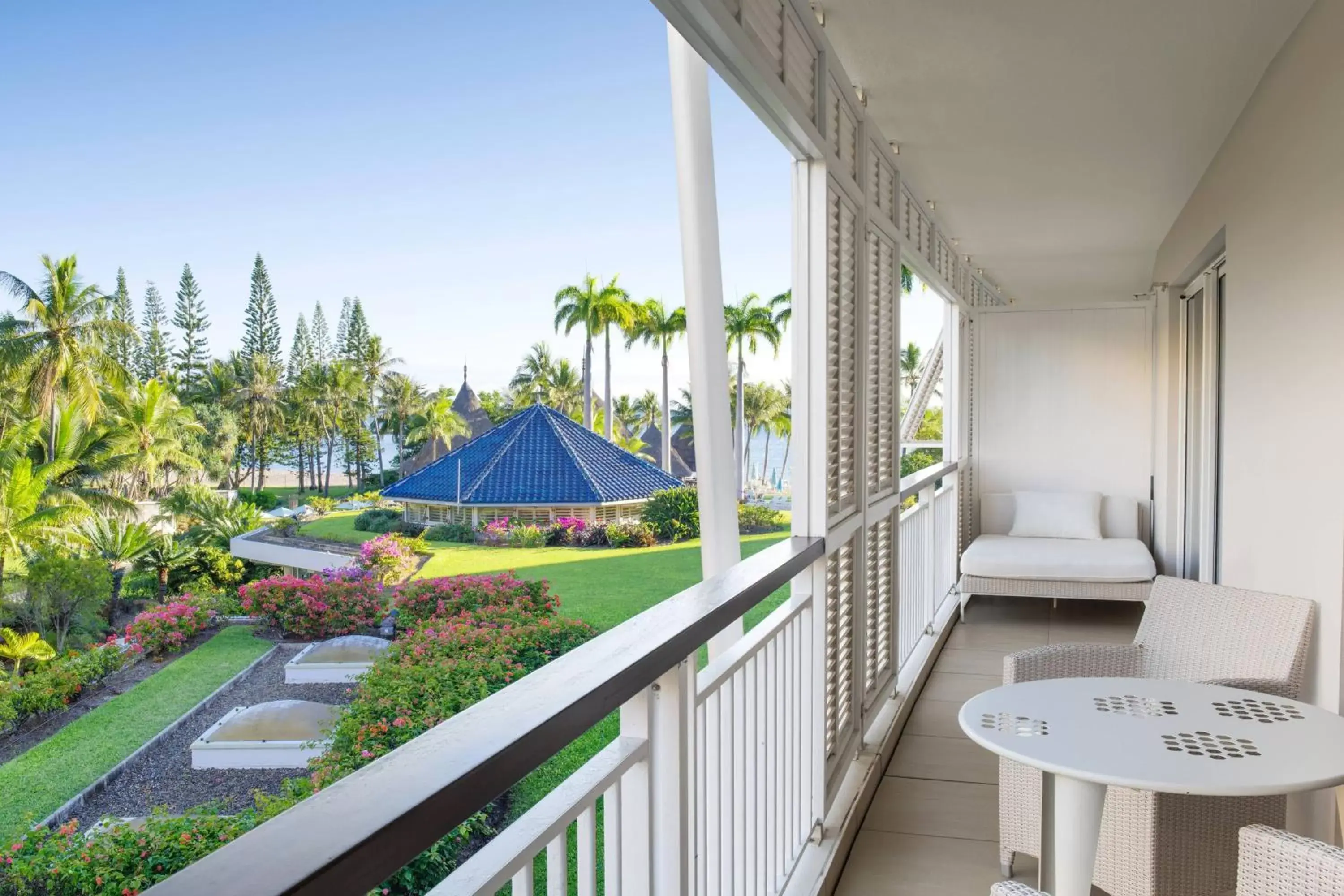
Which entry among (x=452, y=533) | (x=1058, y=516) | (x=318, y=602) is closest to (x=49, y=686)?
(x=318, y=602)

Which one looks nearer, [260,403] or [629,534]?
[260,403]

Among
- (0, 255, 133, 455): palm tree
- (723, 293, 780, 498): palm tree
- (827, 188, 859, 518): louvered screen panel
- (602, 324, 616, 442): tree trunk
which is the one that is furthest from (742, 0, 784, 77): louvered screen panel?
(723, 293, 780, 498): palm tree

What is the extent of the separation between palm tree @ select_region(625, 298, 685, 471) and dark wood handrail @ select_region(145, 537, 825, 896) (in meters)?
27.7

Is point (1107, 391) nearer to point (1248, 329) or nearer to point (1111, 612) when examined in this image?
point (1111, 612)

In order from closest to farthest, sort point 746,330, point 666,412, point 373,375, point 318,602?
point 318,602
point 373,375
point 666,412
point 746,330

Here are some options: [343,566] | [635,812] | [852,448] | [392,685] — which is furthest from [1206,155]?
[343,566]

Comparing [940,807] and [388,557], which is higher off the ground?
[940,807]

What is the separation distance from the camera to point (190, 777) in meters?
6.48

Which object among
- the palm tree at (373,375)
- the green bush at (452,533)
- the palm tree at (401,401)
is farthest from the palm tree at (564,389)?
the palm tree at (373,375)

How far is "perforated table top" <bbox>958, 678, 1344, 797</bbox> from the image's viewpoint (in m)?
1.64

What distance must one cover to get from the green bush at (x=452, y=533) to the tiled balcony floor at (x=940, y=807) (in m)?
10.8

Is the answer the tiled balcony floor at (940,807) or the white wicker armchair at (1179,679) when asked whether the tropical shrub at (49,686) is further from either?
the white wicker armchair at (1179,679)

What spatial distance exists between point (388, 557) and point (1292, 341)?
965 cm

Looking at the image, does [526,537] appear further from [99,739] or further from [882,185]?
[882,185]
